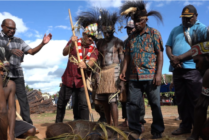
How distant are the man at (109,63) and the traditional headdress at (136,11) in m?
0.61

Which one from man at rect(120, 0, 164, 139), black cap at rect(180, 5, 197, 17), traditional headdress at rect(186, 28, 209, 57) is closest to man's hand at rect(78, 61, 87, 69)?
man at rect(120, 0, 164, 139)

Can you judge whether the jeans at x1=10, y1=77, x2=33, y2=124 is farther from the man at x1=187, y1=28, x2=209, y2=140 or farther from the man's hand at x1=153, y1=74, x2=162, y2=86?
the man at x1=187, y1=28, x2=209, y2=140

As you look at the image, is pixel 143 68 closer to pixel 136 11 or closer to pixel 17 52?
pixel 136 11

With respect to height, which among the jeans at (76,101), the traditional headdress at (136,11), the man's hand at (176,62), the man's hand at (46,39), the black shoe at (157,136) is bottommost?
the black shoe at (157,136)

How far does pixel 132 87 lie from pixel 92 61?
1045 millimetres

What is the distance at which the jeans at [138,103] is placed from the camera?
3.44 m

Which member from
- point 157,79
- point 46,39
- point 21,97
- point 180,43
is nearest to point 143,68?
point 157,79

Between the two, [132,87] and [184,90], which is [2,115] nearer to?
[132,87]

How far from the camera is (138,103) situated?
137 inches

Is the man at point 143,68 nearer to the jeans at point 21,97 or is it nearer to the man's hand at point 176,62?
the man's hand at point 176,62

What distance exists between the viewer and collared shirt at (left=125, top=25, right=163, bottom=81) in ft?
11.3

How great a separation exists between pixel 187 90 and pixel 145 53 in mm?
1046

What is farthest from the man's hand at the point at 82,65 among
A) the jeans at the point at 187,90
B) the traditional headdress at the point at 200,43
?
the traditional headdress at the point at 200,43

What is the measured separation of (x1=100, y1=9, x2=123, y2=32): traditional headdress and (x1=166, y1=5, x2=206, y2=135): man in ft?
3.51
